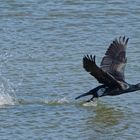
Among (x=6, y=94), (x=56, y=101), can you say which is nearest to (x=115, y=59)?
(x=56, y=101)

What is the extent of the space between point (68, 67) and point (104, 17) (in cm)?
296

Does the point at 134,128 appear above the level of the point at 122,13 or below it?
below

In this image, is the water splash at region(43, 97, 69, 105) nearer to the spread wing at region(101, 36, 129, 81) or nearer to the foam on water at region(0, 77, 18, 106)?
the foam on water at region(0, 77, 18, 106)

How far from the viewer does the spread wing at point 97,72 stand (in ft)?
34.7

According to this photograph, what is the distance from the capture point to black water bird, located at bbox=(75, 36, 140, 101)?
10.9 meters

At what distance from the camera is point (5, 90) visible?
12.1 metres

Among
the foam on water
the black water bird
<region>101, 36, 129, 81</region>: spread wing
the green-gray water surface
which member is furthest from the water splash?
<region>101, 36, 129, 81</region>: spread wing

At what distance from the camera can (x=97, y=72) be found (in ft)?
35.7

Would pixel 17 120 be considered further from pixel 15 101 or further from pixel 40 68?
pixel 40 68

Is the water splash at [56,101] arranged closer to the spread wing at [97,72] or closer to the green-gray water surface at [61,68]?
the green-gray water surface at [61,68]

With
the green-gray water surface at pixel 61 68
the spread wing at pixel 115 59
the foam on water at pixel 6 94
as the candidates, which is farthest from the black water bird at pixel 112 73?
the foam on water at pixel 6 94

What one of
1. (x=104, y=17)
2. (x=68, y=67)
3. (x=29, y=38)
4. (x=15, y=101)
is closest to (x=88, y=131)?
(x=15, y=101)

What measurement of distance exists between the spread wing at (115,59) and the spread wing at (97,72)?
33cm

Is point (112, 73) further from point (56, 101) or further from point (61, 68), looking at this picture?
point (61, 68)
